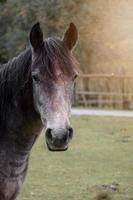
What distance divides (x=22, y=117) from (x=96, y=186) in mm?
3850

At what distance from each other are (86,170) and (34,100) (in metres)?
5.47

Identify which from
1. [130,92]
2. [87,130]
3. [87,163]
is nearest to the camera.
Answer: [87,163]

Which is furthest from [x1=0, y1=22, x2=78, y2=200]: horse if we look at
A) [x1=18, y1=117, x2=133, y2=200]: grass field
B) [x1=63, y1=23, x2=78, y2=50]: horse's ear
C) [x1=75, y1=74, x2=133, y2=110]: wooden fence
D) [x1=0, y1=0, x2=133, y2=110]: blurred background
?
[x1=75, y1=74, x2=133, y2=110]: wooden fence

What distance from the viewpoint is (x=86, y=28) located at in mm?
25578

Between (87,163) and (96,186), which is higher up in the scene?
(96,186)

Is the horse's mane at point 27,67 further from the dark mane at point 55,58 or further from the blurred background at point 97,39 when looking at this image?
the blurred background at point 97,39

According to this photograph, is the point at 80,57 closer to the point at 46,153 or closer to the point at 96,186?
the point at 46,153

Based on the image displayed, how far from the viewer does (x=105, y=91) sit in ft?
80.5

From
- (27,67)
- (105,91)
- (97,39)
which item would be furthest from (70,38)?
(97,39)

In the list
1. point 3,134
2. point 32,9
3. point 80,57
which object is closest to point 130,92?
point 80,57

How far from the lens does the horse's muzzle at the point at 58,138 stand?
4.06 metres

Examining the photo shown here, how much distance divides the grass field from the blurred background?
29.9 ft

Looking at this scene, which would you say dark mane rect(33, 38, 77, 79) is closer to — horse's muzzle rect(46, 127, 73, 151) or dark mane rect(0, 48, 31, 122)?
dark mane rect(0, 48, 31, 122)

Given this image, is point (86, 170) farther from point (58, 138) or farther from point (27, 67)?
point (58, 138)
